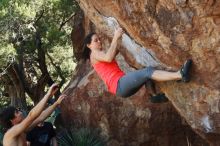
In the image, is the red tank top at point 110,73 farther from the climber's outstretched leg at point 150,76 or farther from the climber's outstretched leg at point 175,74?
the climber's outstretched leg at point 175,74

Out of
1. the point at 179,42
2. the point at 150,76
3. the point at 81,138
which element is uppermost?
the point at 179,42

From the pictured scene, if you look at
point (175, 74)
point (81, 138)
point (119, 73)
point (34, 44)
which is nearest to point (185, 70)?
point (175, 74)

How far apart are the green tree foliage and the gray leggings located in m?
8.46

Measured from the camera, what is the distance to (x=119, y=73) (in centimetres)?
761

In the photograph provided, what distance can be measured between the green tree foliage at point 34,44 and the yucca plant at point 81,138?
4.28 metres

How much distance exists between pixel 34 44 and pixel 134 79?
39.2ft

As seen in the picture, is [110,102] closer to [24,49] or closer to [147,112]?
[147,112]

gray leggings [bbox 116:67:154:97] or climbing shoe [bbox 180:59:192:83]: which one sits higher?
gray leggings [bbox 116:67:154:97]

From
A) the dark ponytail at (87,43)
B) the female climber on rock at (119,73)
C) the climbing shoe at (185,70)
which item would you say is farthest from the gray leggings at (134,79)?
the dark ponytail at (87,43)

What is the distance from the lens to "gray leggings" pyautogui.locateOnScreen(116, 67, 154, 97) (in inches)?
287

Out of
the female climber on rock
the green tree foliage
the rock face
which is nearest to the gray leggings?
the female climber on rock

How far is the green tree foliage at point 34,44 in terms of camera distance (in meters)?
15.7

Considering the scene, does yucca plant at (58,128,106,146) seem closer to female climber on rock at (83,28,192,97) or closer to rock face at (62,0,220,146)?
rock face at (62,0,220,146)

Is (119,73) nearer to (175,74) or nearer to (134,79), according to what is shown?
(134,79)
